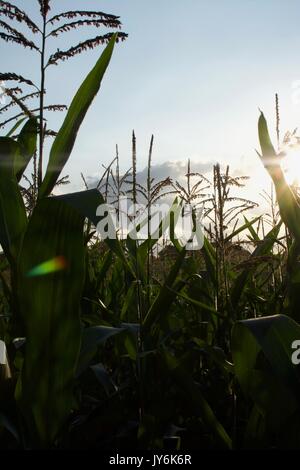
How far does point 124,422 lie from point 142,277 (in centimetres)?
65

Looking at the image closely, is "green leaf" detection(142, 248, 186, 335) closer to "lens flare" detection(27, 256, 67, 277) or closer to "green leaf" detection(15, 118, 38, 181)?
"lens flare" detection(27, 256, 67, 277)

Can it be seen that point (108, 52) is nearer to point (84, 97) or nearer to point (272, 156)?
point (84, 97)

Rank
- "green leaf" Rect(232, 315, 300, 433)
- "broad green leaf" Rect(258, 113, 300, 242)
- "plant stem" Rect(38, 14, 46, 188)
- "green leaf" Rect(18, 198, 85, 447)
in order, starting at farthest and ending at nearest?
"broad green leaf" Rect(258, 113, 300, 242), "plant stem" Rect(38, 14, 46, 188), "green leaf" Rect(232, 315, 300, 433), "green leaf" Rect(18, 198, 85, 447)

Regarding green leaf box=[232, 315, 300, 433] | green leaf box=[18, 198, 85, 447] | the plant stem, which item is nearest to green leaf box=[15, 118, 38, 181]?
the plant stem

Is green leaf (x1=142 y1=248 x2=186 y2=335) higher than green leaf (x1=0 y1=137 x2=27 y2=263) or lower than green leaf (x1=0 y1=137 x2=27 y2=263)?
lower

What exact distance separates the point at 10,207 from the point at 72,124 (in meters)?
0.29

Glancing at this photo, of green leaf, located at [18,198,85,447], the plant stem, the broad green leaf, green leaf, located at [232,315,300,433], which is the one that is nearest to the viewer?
green leaf, located at [18,198,85,447]

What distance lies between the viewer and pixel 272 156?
5.47 ft

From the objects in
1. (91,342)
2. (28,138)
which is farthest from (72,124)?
(91,342)

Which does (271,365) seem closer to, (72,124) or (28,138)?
(72,124)

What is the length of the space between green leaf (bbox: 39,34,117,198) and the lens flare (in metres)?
0.27

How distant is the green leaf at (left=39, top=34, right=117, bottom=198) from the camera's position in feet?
4.63

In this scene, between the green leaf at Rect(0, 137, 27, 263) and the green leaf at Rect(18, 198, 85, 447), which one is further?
the green leaf at Rect(0, 137, 27, 263)
